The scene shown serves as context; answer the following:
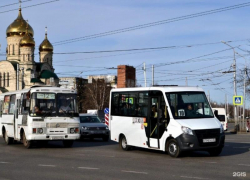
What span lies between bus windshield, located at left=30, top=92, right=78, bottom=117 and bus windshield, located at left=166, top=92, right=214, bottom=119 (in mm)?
5833

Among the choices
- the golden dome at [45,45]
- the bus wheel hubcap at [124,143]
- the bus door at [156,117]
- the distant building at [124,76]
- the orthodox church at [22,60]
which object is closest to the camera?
the bus door at [156,117]

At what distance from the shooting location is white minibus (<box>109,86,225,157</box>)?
15.6 m

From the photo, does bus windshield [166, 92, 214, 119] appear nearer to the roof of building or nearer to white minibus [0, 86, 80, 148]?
white minibus [0, 86, 80, 148]

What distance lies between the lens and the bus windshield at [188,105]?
16.2 metres

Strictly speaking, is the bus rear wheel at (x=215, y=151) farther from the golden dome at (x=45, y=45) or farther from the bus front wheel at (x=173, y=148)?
the golden dome at (x=45, y=45)

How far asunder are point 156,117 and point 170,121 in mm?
1057

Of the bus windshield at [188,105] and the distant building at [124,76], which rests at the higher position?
the distant building at [124,76]

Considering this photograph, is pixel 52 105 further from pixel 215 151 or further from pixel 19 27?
pixel 19 27

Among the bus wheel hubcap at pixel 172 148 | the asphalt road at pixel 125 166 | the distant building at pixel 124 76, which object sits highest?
the distant building at pixel 124 76

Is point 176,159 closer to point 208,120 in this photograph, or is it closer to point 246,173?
point 208,120

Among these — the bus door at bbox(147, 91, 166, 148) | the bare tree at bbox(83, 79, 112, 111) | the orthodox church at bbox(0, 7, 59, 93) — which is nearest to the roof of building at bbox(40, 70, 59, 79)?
the orthodox church at bbox(0, 7, 59, 93)

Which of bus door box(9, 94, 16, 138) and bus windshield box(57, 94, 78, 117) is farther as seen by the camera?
bus door box(9, 94, 16, 138)

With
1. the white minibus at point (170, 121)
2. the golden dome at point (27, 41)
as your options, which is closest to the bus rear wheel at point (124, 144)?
the white minibus at point (170, 121)

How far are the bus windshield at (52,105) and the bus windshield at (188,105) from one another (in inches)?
230
